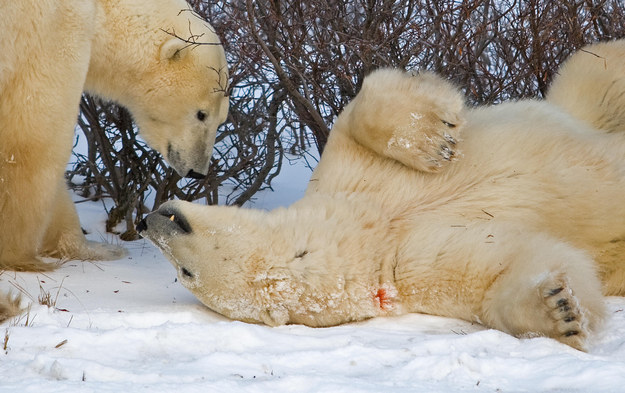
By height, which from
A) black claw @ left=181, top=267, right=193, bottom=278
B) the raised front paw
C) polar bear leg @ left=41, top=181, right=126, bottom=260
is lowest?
polar bear leg @ left=41, top=181, right=126, bottom=260

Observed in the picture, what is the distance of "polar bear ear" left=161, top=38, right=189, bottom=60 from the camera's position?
427 centimetres

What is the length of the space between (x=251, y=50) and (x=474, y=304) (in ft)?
7.59

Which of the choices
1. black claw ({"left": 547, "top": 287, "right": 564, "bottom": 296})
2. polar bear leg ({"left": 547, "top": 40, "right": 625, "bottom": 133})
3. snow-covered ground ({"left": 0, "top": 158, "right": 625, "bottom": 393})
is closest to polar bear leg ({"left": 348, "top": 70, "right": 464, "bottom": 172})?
snow-covered ground ({"left": 0, "top": 158, "right": 625, "bottom": 393})

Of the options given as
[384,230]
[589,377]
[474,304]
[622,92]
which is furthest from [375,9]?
[589,377]

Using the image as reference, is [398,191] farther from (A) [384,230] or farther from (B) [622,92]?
(B) [622,92]

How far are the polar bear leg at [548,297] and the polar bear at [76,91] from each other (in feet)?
6.56

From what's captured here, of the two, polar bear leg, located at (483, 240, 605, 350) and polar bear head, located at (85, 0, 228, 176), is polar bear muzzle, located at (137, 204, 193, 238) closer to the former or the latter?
polar bear leg, located at (483, 240, 605, 350)

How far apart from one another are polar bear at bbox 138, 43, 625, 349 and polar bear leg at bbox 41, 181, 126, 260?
1.51m

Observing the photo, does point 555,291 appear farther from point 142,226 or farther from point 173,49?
point 173,49

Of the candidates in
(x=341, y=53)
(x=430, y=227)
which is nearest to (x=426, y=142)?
(x=430, y=227)

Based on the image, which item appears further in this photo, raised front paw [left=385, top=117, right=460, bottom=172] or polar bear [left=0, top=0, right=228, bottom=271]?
polar bear [left=0, top=0, right=228, bottom=271]

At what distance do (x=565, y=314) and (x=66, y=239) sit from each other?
2807 millimetres

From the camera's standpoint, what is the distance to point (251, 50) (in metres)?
4.59

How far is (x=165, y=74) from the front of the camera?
14.4 feet
